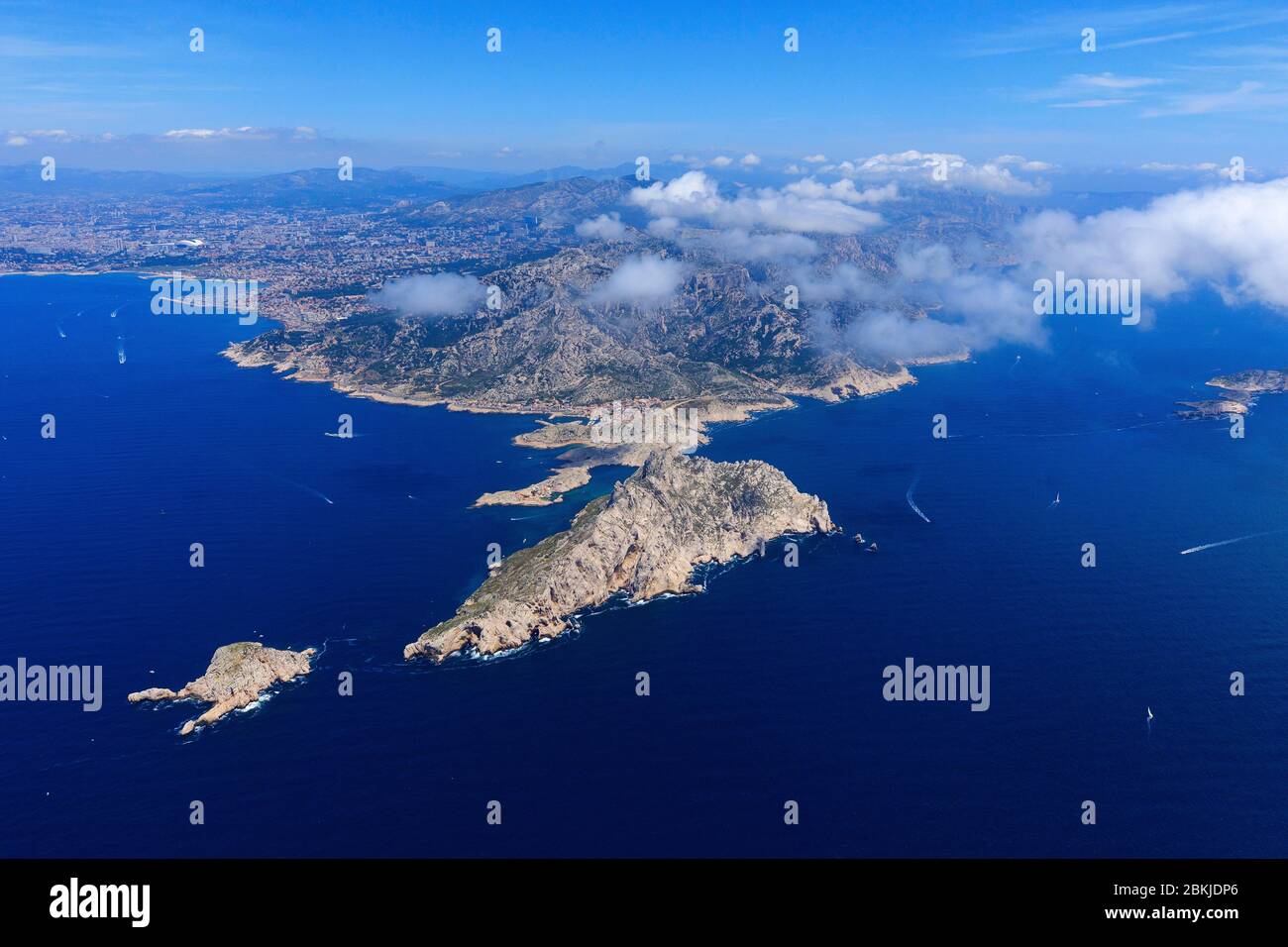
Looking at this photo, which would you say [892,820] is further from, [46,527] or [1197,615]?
[46,527]

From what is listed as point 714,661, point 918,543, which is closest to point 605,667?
point 714,661

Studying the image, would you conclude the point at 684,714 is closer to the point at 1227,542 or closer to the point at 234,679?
the point at 234,679

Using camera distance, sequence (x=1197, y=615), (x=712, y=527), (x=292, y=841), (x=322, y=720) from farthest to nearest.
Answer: (x=712, y=527)
(x=1197, y=615)
(x=322, y=720)
(x=292, y=841)

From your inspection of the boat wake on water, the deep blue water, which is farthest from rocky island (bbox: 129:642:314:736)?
the boat wake on water

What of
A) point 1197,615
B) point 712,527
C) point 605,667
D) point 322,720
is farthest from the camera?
point 712,527

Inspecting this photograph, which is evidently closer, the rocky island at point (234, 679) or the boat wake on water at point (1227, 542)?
the rocky island at point (234, 679)

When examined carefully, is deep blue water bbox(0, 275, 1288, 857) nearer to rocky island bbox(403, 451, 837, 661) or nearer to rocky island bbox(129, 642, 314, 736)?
rocky island bbox(129, 642, 314, 736)

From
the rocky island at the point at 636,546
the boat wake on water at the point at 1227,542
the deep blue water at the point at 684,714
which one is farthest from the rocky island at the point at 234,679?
the boat wake on water at the point at 1227,542

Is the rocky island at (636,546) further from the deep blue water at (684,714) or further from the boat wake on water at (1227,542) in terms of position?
the boat wake on water at (1227,542)
